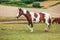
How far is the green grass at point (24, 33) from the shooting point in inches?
220

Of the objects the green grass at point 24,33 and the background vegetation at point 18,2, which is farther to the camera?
the background vegetation at point 18,2

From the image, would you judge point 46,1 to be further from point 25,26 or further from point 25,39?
point 25,39

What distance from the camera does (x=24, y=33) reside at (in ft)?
19.7

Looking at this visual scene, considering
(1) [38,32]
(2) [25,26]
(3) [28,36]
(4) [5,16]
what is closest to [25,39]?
(3) [28,36]

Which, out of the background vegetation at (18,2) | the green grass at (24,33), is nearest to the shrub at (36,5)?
the background vegetation at (18,2)

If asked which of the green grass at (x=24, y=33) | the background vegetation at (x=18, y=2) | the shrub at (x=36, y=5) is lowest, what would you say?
the green grass at (x=24, y=33)

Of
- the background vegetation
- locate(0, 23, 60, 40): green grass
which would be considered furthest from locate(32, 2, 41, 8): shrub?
locate(0, 23, 60, 40): green grass

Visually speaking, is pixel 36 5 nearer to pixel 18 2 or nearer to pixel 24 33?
pixel 18 2

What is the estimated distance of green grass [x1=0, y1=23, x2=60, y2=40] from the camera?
5.59m

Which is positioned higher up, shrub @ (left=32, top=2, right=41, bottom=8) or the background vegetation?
the background vegetation

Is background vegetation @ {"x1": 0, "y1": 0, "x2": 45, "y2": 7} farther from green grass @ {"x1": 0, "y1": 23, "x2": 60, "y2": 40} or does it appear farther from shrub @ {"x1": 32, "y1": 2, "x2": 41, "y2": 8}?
green grass @ {"x1": 0, "y1": 23, "x2": 60, "y2": 40}

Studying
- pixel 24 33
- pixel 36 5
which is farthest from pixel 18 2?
pixel 24 33

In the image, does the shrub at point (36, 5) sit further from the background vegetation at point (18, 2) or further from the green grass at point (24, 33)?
the green grass at point (24, 33)

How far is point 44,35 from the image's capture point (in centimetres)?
579
